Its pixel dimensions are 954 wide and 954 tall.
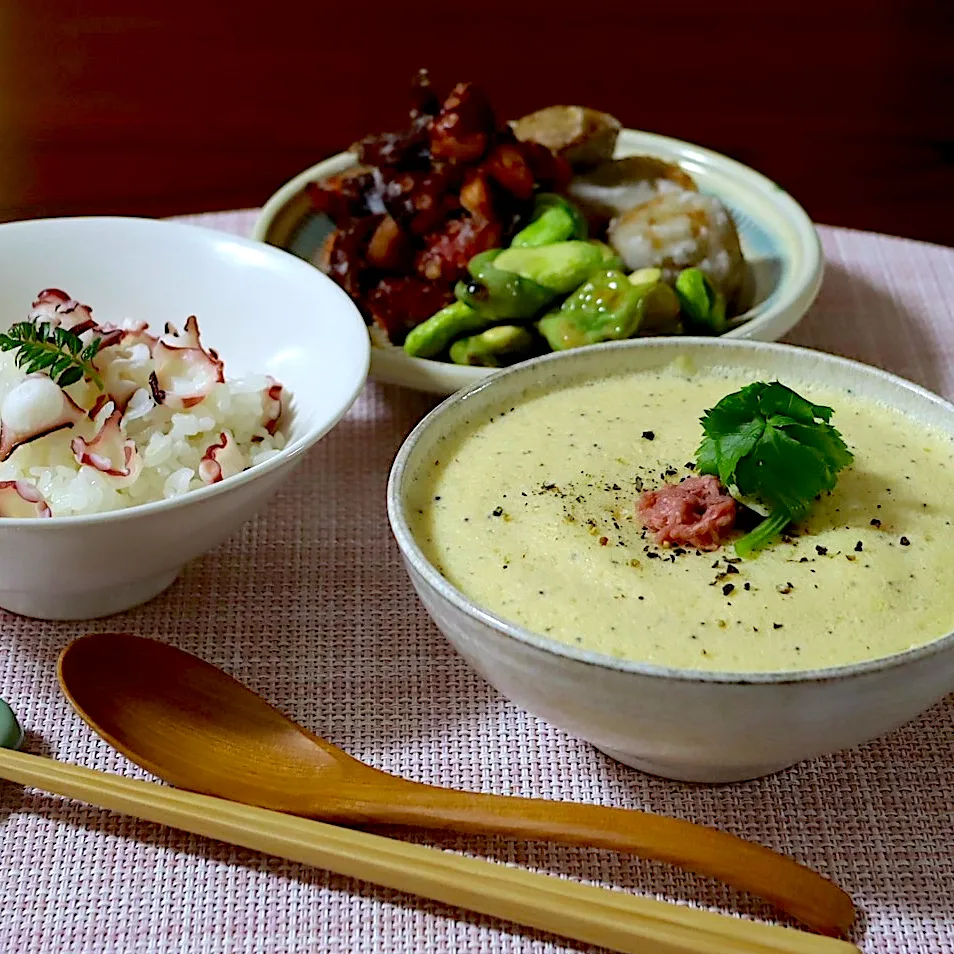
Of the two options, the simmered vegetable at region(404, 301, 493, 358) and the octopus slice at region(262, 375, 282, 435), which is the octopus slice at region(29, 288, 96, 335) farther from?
the simmered vegetable at region(404, 301, 493, 358)

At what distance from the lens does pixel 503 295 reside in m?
2.10

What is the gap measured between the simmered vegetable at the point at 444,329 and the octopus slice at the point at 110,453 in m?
0.60

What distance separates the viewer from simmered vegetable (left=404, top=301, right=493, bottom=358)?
2105 millimetres

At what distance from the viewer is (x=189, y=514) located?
5.01 feet

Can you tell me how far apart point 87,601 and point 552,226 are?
1092mm

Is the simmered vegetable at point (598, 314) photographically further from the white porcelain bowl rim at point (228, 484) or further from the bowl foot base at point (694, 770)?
the bowl foot base at point (694, 770)

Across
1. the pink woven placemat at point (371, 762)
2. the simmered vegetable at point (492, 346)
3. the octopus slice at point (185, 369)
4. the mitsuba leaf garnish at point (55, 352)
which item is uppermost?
the mitsuba leaf garnish at point (55, 352)

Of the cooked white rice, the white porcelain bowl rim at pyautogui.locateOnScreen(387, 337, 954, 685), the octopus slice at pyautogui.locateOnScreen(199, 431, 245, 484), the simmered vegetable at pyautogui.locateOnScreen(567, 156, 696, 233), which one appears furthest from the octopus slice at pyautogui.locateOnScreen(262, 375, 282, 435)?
the simmered vegetable at pyautogui.locateOnScreen(567, 156, 696, 233)

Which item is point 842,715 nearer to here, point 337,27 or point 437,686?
point 437,686

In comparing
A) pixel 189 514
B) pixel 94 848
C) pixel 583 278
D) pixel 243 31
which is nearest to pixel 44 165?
pixel 243 31

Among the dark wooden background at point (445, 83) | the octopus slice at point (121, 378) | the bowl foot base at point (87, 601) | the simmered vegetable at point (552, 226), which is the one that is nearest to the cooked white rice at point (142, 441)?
the octopus slice at point (121, 378)

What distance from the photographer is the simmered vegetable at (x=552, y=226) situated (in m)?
2.23

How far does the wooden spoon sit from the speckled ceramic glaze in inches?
3.7

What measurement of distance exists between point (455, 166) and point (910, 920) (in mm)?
1581
